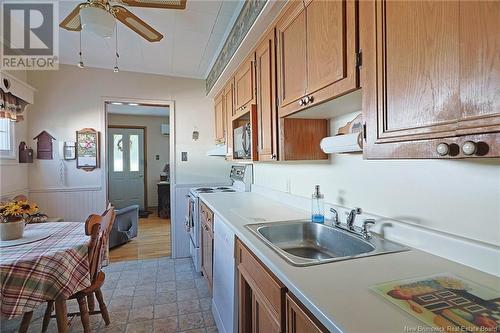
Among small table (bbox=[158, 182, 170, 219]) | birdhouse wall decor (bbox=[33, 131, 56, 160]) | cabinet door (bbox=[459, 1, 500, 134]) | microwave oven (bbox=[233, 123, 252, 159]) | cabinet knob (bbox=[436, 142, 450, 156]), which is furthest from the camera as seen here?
small table (bbox=[158, 182, 170, 219])

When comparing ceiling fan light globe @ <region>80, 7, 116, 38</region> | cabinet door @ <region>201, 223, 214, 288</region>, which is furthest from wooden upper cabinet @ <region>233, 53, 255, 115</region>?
cabinet door @ <region>201, 223, 214, 288</region>

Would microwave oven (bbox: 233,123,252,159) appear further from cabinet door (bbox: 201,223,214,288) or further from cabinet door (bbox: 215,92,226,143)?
cabinet door (bbox: 201,223,214,288)

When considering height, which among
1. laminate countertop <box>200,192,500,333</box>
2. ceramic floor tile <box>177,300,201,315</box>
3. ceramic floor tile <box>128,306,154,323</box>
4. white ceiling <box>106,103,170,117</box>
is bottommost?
ceramic floor tile <box>177,300,201,315</box>

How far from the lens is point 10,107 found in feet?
8.22

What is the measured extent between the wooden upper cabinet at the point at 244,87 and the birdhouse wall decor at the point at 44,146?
2.37 metres

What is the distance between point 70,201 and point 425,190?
3.69 meters

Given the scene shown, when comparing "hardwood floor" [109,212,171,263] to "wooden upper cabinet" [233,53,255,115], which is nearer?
"wooden upper cabinet" [233,53,255,115]

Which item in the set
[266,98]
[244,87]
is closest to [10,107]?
[244,87]

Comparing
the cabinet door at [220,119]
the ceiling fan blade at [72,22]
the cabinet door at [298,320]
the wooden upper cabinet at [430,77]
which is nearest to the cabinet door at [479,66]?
the wooden upper cabinet at [430,77]

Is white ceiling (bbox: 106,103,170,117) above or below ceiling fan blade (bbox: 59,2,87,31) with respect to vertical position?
above

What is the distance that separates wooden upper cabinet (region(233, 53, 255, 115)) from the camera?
2.09m

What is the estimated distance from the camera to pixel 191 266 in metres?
3.24

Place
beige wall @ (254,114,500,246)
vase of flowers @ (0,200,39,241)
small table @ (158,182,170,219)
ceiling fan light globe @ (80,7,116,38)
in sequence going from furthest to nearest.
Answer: small table @ (158,182,170,219)
vase of flowers @ (0,200,39,241)
ceiling fan light globe @ (80,7,116,38)
beige wall @ (254,114,500,246)

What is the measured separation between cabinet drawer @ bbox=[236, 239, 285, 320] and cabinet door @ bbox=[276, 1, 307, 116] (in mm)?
834
